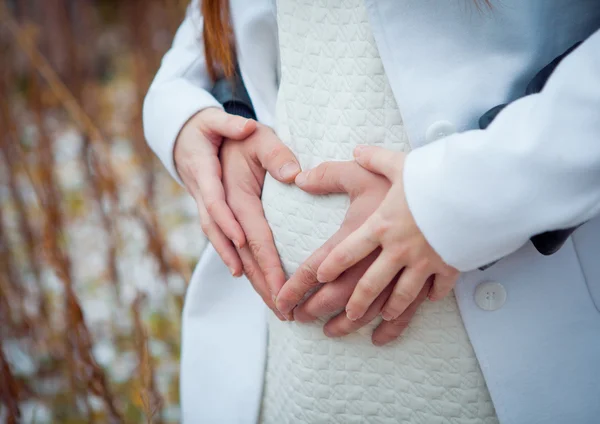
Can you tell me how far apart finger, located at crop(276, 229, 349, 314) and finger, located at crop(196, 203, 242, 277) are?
0.46 feet

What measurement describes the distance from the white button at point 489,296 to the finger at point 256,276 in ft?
1.00

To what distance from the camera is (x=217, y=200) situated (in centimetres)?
101

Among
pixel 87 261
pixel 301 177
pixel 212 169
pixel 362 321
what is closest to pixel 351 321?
pixel 362 321

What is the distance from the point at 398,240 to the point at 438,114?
0.19m

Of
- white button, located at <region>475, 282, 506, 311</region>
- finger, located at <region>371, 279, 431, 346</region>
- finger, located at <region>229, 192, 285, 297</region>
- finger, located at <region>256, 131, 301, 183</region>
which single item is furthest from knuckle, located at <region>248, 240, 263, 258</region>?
white button, located at <region>475, 282, 506, 311</region>

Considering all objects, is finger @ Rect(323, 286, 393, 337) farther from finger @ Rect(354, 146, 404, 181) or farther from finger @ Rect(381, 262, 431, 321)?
finger @ Rect(354, 146, 404, 181)

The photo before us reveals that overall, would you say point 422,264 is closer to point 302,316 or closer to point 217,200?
point 302,316

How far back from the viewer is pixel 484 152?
0.71m

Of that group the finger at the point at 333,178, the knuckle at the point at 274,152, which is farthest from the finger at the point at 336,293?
the knuckle at the point at 274,152

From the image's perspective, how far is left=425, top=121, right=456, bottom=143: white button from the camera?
31.9 inches

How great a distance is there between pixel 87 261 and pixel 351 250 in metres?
2.70

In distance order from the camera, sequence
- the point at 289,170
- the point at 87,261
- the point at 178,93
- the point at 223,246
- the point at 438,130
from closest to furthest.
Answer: the point at 438,130 < the point at 289,170 < the point at 223,246 < the point at 178,93 < the point at 87,261

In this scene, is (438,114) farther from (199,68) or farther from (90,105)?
(90,105)

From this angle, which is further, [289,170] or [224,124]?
[224,124]
